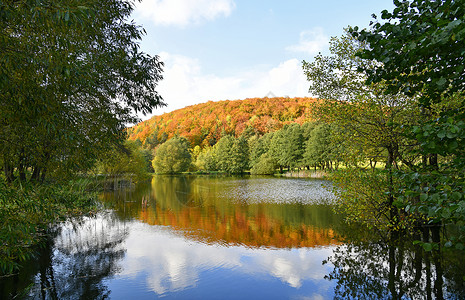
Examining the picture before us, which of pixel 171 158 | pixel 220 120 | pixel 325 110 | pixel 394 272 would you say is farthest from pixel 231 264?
pixel 220 120

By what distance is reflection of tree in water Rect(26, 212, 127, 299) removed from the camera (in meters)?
7.69

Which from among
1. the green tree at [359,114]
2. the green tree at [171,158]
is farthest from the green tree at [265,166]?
the green tree at [359,114]

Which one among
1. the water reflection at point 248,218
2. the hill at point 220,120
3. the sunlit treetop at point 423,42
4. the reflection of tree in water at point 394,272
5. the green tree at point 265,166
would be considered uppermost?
the hill at point 220,120

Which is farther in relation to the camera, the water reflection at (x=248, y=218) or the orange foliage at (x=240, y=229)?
the water reflection at (x=248, y=218)

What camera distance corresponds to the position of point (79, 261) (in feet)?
32.4

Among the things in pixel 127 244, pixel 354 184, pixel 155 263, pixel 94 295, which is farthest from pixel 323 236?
pixel 94 295

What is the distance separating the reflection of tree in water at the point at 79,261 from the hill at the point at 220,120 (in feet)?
245

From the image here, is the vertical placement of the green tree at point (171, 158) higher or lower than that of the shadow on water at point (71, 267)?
higher

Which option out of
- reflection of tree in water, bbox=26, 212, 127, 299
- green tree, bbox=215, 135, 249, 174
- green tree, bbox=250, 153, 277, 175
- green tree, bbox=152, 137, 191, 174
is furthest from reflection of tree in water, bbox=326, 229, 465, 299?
green tree, bbox=215, 135, 249, 174

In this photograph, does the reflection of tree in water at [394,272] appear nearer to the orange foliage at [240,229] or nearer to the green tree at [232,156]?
the orange foliage at [240,229]

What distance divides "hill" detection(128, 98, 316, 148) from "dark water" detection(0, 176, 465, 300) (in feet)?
240

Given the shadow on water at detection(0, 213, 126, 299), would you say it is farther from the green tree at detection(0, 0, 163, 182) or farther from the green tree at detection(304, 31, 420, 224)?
the green tree at detection(304, 31, 420, 224)

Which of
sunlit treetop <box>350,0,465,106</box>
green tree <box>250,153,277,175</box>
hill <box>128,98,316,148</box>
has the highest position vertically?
hill <box>128,98,316,148</box>

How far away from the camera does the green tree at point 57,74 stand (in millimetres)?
4047
